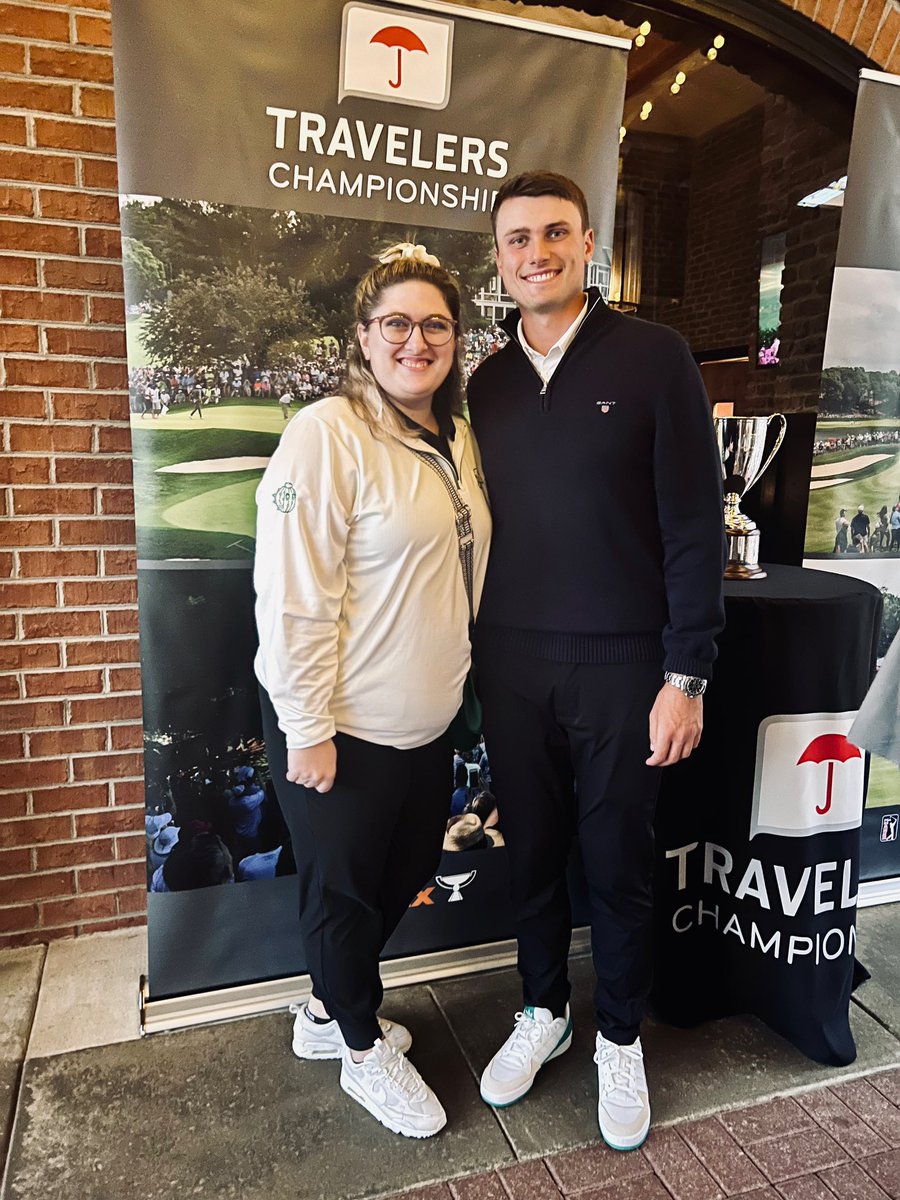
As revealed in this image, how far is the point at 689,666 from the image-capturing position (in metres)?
1.56

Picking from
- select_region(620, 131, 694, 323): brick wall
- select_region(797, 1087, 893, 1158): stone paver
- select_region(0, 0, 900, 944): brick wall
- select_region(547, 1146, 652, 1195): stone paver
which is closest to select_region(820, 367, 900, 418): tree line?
select_region(0, 0, 900, 944): brick wall

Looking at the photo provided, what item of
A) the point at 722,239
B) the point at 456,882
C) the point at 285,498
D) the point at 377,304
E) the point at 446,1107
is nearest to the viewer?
the point at 285,498

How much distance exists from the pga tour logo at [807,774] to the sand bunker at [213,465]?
4.20ft

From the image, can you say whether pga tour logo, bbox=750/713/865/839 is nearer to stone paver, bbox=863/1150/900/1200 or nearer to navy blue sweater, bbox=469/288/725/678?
navy blue sweater, bbox=469/288/725/678

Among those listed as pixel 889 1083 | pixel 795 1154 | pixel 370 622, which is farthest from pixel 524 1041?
pixel 370 622

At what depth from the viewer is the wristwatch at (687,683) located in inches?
62.1

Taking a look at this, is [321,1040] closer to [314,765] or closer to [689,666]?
[314,765]

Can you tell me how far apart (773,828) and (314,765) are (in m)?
1.05

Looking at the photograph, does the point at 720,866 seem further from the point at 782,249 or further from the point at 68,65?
the point at 782,249

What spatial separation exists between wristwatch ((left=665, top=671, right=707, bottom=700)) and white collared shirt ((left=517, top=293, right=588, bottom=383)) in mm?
606

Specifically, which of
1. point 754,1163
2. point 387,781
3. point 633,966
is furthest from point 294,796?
point 754,1163

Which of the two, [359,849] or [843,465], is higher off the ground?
[843,465]

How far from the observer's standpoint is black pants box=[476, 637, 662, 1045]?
162cm

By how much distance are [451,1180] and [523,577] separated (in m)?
1.17
